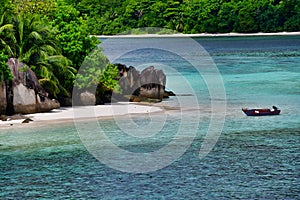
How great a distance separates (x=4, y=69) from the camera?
51.1 metres

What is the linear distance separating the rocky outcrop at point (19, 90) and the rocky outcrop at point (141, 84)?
11693 mm

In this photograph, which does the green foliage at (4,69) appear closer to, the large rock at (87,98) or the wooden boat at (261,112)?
the large rock at (87,98)

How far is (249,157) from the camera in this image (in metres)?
39.5

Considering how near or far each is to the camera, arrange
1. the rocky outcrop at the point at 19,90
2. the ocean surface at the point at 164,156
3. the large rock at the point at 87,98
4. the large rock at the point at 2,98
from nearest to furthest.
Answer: the ocean surface at the point at 164,156
the large rock at the point at 2,98
the rocky outcrop at the point at 19,90
the large rock at the point at 87,98

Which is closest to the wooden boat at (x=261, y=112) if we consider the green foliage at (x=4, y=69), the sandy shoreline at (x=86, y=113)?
the sandy shoreline at (x=86, y=113)

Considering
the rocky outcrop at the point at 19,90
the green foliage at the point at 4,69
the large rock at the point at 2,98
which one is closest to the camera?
the green foliage at the point at 4,69

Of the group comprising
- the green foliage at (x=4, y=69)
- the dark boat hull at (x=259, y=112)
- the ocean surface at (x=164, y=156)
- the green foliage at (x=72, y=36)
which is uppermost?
the green foliage at (x=72, y=36)

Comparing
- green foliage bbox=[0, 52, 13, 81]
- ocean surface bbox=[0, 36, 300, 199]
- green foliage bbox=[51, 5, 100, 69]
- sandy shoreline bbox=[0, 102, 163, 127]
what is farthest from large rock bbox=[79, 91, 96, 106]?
green foliage bbox=[0, 52, 13, 81]

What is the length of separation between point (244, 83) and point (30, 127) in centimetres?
3830

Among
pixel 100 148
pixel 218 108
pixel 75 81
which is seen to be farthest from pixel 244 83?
pixel 100 148

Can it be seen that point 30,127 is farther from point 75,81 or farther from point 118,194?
→ point 118,194

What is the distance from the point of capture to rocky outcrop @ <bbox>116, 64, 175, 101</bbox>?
208 feet

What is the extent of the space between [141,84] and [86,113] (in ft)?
36.1

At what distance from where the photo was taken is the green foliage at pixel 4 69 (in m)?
50.8
